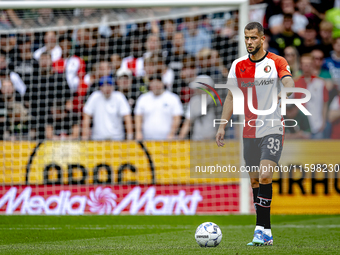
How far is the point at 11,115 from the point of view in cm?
979

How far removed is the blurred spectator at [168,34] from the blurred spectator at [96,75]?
3.73 feet

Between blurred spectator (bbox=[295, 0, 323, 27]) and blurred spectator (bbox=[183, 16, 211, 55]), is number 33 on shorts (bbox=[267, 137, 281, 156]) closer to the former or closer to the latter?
blurred spectator (bbox=[183, 16, 211, 55])

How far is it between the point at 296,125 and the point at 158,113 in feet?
7.84

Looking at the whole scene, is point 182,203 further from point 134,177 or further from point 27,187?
point 27,187

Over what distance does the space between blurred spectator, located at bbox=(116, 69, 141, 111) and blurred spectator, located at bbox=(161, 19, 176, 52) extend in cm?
93

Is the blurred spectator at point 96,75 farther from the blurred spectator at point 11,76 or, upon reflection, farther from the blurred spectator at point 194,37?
the blurred spectator at point 194,37

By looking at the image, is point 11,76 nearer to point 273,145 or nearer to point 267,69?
point 267,69

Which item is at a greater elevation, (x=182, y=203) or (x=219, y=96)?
(x=219, y=96)

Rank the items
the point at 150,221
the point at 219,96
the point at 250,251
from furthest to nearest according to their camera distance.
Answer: the point at 219,96
the point at 150,221
the point at 250,251

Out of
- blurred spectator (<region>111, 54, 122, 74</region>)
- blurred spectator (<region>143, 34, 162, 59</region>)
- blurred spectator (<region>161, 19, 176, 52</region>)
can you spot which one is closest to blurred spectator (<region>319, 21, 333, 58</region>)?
blurred spectator (<region>161, 19, 176, 52</region>)

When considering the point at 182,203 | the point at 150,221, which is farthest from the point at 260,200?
the point at 182,203

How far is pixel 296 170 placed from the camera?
366 inches

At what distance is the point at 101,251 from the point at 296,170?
5.18m

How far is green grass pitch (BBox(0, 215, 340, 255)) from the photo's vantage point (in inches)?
197
